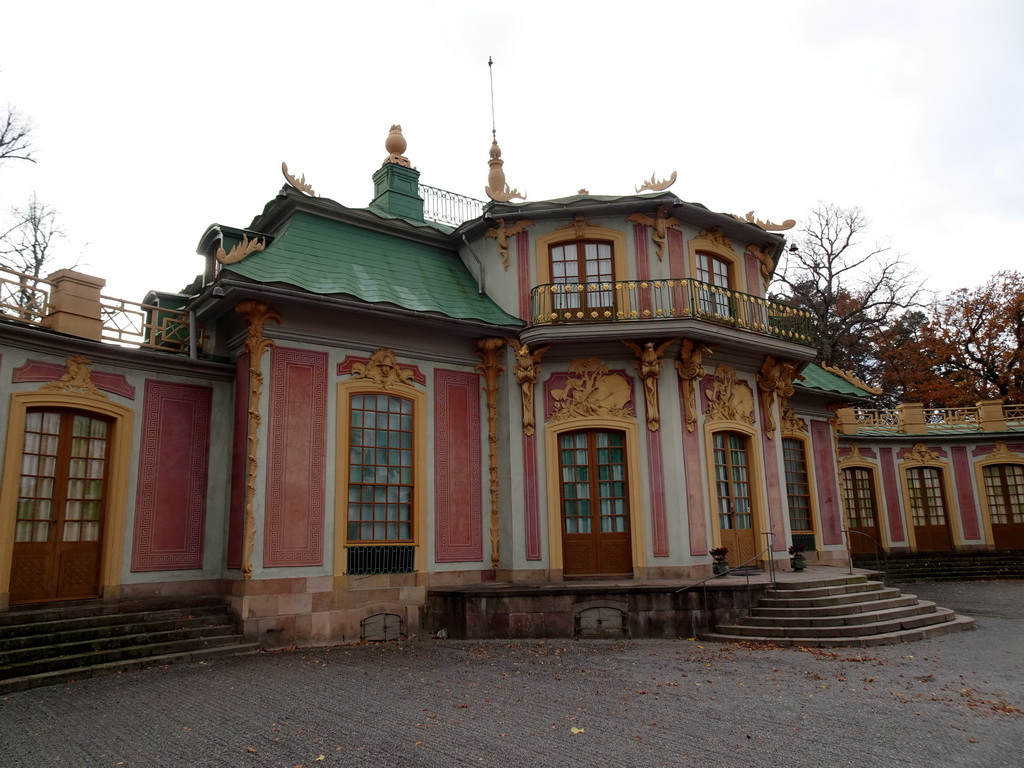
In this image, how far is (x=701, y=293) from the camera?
13.9m

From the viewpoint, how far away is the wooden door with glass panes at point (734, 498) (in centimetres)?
1338

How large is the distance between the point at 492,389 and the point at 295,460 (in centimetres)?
366

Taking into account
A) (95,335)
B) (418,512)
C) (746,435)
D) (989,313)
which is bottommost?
(418,512)

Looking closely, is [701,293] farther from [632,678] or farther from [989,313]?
[989,313]

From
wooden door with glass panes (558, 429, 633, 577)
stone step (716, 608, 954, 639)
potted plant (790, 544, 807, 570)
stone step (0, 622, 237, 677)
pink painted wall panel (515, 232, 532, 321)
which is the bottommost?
stone step (716, 608, 954, 639)

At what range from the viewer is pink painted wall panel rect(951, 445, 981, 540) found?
2208cm

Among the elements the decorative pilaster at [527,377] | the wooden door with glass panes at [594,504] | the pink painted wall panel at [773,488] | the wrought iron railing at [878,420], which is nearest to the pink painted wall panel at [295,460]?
the decorative pilaster at [527,377]

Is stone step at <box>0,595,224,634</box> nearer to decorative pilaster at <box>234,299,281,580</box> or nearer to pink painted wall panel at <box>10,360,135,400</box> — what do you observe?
decorative pilaster at <box>234,299,281,580</box>

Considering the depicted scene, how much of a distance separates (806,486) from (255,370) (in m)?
11.8

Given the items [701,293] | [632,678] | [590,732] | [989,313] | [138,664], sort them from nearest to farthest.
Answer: [590,732] < [632,678] < [138,664] < [701,293] < [989,313]

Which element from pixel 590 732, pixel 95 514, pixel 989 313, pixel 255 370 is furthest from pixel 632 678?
pixel 989 313

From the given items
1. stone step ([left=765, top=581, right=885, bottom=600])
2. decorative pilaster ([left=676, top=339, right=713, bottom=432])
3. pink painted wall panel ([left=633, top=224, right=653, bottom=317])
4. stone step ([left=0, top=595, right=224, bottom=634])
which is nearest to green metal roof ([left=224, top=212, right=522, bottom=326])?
pink painted wall panel ([left=633, top=224, right=653, bottom=317])

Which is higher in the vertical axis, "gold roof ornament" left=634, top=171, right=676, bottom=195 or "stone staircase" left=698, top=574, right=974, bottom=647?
"gold roof ornament" left=634, top=171, right=676, bottom=195

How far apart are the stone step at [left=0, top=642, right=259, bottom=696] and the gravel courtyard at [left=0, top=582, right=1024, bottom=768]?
23 cm
